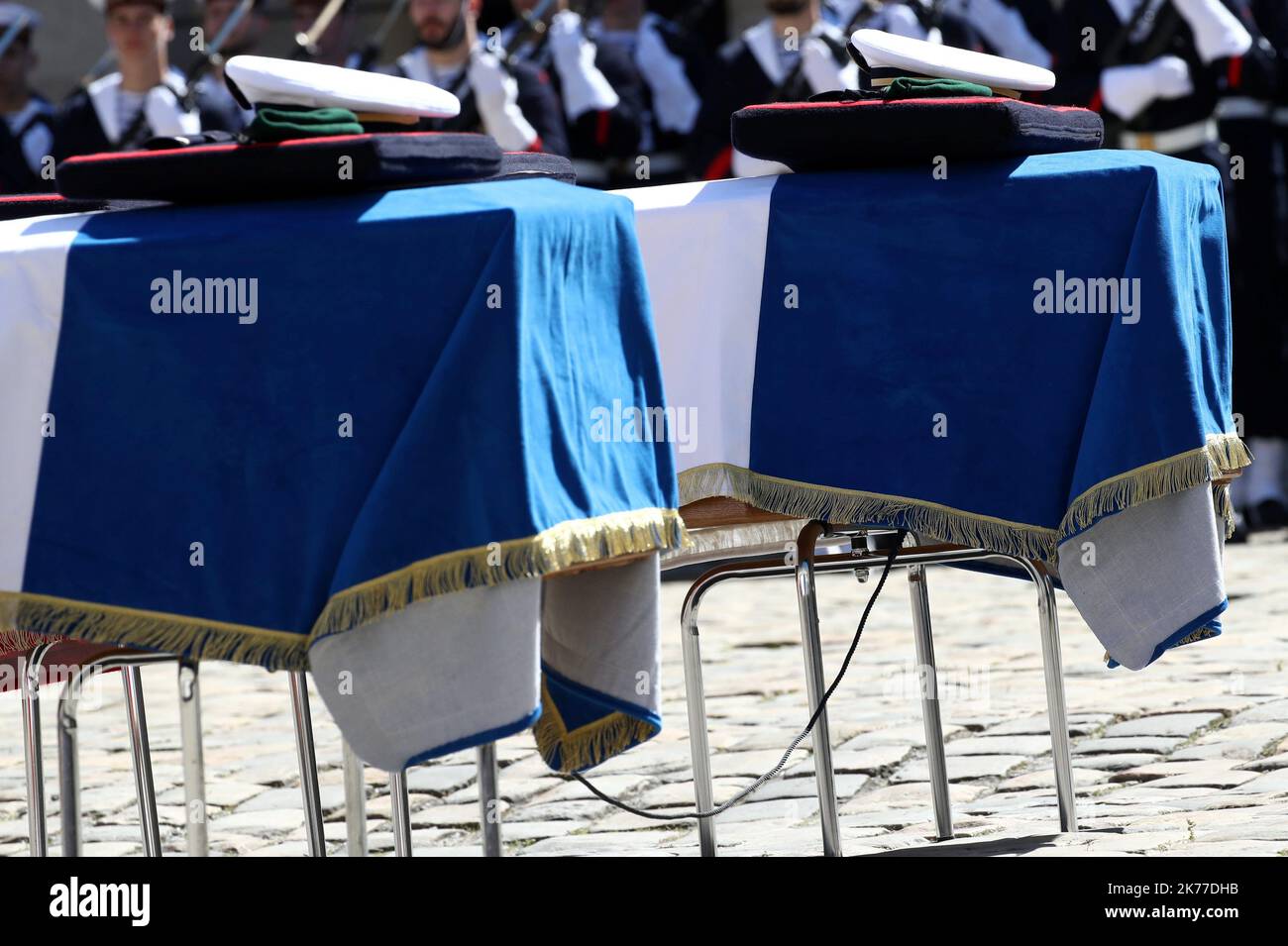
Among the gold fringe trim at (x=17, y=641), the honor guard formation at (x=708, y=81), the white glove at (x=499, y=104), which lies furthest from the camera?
the white glove at (x=499, y=104)

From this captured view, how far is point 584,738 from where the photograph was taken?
10.7 ft

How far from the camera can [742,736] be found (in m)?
5.11

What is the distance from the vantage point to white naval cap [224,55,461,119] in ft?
10.00

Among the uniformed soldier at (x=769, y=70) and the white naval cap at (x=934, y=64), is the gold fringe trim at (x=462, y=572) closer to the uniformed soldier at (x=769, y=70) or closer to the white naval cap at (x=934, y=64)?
the white naval cap at (x=934, y=64)

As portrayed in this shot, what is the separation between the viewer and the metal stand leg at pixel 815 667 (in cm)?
350

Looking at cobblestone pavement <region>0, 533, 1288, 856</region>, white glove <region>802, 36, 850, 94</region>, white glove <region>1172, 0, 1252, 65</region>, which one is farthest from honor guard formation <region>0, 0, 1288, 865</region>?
white glove <region>802, 36, 850, 94</region>

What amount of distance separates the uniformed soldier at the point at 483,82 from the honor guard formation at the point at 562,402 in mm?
5123

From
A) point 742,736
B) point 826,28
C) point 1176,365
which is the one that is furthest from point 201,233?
point 826,28

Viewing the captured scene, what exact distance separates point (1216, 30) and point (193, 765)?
5875 millimetres

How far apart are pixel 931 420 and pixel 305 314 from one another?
104 cm

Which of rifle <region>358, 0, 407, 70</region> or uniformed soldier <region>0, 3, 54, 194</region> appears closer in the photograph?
uniformed soldier <region>0, 3, 54, 194</region>

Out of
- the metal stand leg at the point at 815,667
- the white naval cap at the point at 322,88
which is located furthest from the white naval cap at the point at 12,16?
the metal stand leg at the point at 815,667

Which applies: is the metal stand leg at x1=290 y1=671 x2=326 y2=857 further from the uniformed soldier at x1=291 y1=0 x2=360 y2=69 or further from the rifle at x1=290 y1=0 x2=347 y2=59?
the uniformed soldier at x1=291 y1=0 x2=360 y2=69
